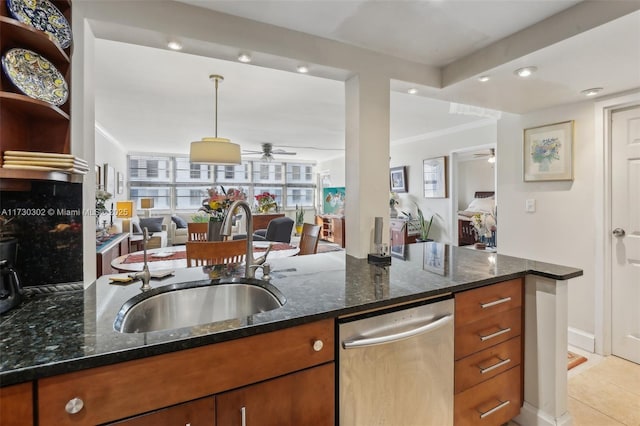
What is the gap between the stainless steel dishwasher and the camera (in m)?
1.17

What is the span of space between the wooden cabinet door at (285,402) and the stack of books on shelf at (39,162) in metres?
0.94

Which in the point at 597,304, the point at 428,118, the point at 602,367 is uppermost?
the point at 428,118

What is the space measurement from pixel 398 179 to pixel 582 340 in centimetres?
375

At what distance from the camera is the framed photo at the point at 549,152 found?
267cm

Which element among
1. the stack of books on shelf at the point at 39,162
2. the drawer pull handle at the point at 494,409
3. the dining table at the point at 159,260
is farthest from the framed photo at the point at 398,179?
the stack of books on shelf at the point at 39,162

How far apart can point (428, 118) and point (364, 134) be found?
265 centimetres

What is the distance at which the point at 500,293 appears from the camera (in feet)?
5.27

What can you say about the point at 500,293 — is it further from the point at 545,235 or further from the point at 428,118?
the point at 428,118

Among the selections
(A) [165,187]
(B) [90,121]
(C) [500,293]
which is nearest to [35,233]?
(B) [90,121]

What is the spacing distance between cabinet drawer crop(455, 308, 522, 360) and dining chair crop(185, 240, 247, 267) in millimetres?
1450

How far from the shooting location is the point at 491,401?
1590 mm

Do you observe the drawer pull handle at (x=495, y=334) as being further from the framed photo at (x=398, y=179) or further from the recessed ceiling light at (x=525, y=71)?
the framed photo at (x=398, y=179)

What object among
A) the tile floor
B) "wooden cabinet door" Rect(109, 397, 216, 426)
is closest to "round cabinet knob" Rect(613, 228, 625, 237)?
the tile floor

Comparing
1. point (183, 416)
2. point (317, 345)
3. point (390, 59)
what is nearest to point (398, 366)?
point (317, 345)
